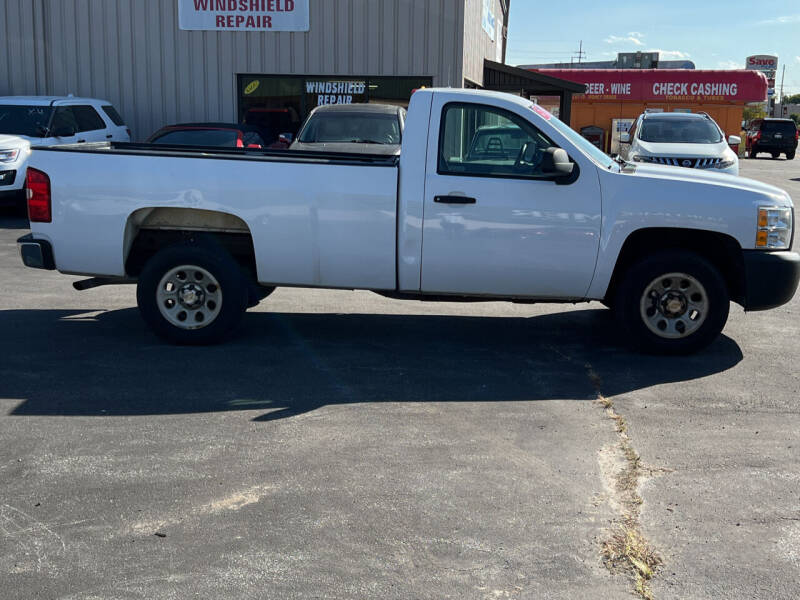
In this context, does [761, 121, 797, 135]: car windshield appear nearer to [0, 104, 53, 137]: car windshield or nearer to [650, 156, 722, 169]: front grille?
[650, 156, 722, 169]: front grille

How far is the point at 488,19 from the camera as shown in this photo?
25.0 meters

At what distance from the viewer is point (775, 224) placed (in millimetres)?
6645

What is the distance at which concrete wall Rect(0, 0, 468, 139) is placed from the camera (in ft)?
60.7

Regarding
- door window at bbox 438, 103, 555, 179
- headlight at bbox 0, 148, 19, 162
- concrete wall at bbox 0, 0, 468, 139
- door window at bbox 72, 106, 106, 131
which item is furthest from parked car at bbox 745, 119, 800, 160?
door window at bbox 438, 103, 555, 179

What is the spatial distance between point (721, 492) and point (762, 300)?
267 centimetres

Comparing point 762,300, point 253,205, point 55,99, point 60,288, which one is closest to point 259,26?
point 55,99

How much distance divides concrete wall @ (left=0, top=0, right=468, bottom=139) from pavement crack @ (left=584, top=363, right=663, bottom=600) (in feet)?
46.8

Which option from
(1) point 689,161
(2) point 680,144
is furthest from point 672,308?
(2) point 680,144

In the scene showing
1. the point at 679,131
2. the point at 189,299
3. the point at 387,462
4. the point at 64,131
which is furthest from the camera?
the point at 679,131

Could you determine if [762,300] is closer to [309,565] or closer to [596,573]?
[596,573]

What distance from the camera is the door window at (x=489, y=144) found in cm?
664

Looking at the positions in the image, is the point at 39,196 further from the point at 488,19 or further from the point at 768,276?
the point at 488,19

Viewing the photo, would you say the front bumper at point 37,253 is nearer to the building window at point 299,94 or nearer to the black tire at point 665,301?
the black tire at point 665,301

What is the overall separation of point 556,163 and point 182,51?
14.5 meters
